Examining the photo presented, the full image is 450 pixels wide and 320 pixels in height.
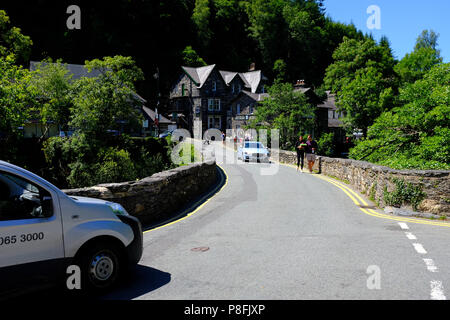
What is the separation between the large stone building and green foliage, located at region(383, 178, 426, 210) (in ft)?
177

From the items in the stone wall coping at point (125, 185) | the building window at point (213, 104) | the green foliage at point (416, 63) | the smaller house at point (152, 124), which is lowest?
the stone wall coping at point (125, 185)

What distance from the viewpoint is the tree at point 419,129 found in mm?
15227

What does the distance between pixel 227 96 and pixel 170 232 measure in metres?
60.5

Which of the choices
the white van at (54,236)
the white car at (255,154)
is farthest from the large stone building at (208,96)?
the white van at (54,236)

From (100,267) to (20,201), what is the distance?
1370 millimetres

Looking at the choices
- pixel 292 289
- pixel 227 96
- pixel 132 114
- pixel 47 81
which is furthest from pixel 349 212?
pixel 227 96

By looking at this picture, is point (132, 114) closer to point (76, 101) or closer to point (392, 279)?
point (76, 101)

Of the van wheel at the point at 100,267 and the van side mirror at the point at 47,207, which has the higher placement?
the van side mirror at the point at 47,207

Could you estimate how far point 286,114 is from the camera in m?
39.7

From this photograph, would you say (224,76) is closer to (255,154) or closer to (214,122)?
(214,122)

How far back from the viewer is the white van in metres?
4.48

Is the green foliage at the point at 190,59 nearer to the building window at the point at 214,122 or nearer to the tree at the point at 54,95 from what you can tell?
the building window at the point at 214,122

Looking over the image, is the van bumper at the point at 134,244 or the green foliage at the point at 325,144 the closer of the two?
the van bumper at the point at 134,244

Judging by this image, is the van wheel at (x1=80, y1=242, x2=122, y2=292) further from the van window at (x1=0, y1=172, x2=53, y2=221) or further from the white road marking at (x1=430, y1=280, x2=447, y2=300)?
the white road marking at (x1=430, y1=280, x2=447, y2=300)
